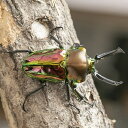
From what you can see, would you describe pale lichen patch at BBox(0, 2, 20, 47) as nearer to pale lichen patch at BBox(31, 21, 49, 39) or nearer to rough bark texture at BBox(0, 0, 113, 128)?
rough bark texture at BBox(0, 0, 113, 128)

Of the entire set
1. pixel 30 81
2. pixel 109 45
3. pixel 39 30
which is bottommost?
pixel 109 45

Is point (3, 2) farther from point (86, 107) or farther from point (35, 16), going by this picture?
point (86, 107)

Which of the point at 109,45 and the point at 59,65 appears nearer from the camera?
the point at 59,65

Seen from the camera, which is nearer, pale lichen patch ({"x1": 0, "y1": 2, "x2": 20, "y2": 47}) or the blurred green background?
pale lichen patch ({"x1": 0, "y1": 2, "x2": 20, "y2": 47})

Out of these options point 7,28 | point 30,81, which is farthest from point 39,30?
point 30,81

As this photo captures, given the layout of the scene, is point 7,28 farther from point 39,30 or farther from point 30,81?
point 30,81

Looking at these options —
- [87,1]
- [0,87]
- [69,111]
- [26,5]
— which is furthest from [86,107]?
[87,1]

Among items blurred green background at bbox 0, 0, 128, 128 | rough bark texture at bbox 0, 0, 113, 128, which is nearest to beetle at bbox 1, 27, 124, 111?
rough bark texture at bbox 0, 0, 113, 128
